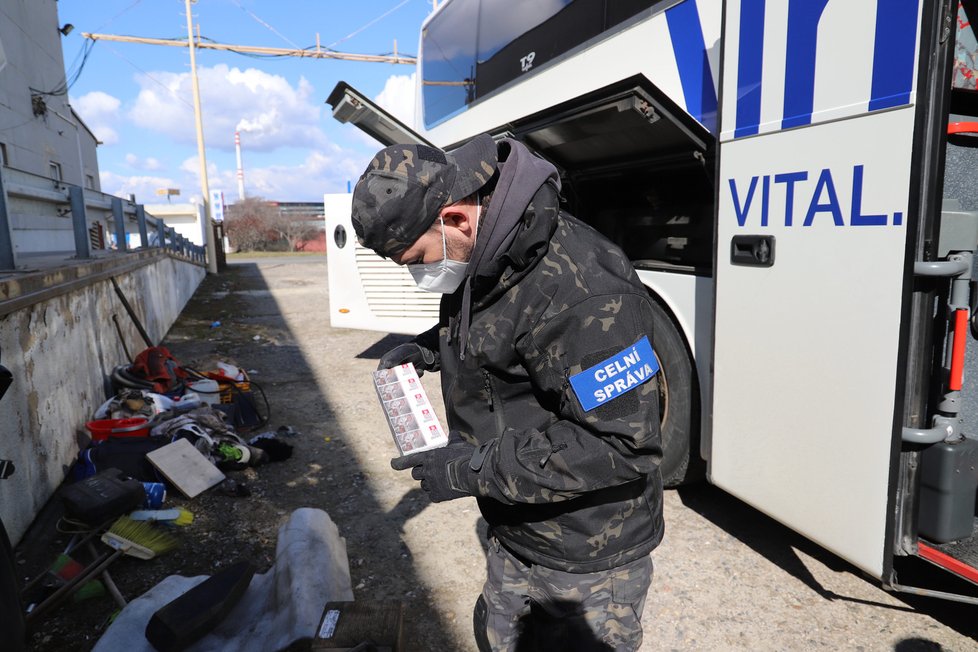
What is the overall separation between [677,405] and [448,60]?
420 centimetres

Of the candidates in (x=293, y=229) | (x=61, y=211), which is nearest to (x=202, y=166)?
(x=61, y=211)

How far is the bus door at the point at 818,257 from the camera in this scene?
1.81 m

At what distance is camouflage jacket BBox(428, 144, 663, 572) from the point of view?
1.20 m

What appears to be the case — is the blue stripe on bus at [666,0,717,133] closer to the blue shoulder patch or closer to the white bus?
the white bus

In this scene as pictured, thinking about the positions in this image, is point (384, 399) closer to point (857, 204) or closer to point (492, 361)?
point (492, 361)

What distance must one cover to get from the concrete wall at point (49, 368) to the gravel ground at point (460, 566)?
31cm

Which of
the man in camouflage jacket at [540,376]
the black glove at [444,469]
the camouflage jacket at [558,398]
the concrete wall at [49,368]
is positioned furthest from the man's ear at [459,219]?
the concrete wall at [49,368]

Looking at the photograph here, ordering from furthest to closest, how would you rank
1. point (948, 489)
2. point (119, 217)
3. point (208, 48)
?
point (208, 48) → point (119, 217) → point (948, 489)

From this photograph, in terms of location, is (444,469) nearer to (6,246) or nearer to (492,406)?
(492,406)

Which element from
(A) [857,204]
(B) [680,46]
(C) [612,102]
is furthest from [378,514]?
(B) [680,46]

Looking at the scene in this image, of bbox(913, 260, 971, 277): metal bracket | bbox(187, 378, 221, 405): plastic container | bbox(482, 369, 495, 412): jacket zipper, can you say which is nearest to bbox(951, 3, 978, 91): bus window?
bbox(913, 260, 971, 277): metal bracket

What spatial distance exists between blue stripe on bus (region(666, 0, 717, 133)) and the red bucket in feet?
11.6

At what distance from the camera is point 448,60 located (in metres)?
5.71

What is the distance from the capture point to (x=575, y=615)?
1455mm
